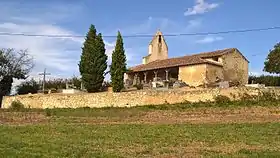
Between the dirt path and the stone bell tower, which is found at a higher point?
the stone bell tower

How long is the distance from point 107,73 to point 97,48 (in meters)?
3.38

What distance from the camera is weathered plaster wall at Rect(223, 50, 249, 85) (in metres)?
51.4

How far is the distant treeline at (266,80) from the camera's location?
56.1 metres

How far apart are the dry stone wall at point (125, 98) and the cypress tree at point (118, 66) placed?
322 centimetres

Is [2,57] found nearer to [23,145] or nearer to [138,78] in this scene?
[138,78]

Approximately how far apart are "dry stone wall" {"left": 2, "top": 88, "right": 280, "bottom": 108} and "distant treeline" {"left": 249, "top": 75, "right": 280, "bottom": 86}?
20.4m

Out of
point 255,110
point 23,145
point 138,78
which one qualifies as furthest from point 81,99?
point 23,145

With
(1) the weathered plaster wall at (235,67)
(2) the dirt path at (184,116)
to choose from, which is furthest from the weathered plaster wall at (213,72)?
(2) the dirt path at (184,116)

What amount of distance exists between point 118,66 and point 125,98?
7.26 meters

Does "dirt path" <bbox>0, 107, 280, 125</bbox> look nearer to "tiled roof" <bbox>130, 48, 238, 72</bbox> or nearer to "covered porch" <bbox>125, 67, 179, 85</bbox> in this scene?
"tiled roof" <bbox>130, 48, 238, 72</bbox>

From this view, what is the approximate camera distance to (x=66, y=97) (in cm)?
4628

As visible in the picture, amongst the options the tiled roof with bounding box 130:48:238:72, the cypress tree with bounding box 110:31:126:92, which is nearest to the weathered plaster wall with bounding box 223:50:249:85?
the tiled roof with bounding box 130:48:238:72

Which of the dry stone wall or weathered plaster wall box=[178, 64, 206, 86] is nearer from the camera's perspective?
the dry stone wall

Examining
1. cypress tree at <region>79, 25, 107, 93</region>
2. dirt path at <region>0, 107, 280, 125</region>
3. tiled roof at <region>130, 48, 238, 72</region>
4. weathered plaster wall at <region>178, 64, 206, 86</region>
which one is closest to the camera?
dirt path at <region>0, 107, 280, 125</region>
